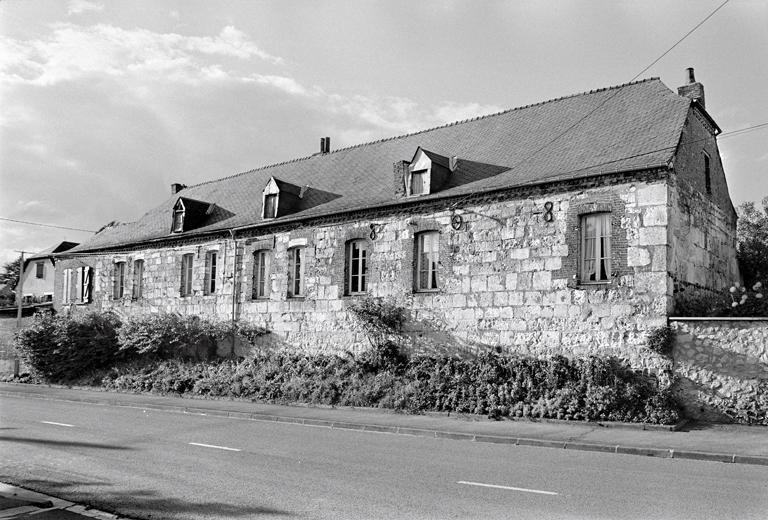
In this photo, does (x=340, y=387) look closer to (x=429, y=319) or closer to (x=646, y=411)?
(x=429, y=319)

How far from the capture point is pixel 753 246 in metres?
21.8

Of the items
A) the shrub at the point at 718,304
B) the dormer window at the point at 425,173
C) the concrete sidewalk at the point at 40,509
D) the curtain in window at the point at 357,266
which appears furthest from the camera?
the curtain in window at the point at 357,266

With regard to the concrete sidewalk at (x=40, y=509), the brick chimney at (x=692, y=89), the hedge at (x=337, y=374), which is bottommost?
the concrete sidewalk at (x=40, y=509)

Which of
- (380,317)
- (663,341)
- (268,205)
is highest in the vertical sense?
(268,205)

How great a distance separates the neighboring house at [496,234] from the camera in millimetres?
15594

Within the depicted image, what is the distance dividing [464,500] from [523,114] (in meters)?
16.3

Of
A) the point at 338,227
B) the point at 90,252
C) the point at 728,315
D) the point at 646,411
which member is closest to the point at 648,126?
the point at 728,315

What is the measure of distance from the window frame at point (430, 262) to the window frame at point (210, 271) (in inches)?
362

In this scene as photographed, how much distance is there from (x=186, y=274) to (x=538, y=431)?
56.2ft

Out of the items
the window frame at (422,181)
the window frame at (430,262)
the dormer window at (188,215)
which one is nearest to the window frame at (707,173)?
the window frame at (430,262)

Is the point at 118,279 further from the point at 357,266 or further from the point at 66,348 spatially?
the point at 357,266

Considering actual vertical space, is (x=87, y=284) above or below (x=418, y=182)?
below

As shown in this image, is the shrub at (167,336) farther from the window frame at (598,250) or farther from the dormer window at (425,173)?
the window frame at (598,250)

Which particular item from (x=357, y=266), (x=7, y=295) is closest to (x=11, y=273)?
(x=7, y=295)
